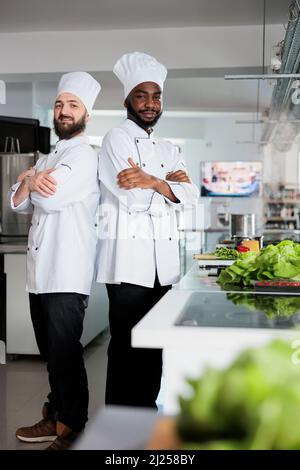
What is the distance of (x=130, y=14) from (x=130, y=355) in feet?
13.3

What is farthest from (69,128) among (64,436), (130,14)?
(130,14)

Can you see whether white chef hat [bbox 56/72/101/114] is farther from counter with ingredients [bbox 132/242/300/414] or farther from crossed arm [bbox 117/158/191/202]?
counter with ingredients [bbox 132/242/300/414]

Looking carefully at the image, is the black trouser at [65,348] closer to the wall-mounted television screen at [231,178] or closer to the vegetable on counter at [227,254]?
the vegetable on counter at [227,254]

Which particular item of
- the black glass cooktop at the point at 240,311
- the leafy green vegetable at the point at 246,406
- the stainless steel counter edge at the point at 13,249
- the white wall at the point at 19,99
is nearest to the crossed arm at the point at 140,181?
the black glass cooktop at the point at 240,311

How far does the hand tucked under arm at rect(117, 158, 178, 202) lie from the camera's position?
236cm

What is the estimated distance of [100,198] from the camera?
8.80 feet

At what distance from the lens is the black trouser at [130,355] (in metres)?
2.54

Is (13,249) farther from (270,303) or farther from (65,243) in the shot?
(270,303)

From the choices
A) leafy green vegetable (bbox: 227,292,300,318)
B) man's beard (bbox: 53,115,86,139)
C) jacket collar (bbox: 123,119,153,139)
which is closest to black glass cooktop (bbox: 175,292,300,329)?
leafy green vegetable (bbox: 227,292,300,318)

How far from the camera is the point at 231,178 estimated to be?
1393 centimetres

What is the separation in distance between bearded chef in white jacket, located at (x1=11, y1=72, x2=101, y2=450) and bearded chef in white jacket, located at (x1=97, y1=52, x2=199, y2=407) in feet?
0.30

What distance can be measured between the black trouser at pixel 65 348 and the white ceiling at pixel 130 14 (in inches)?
144
